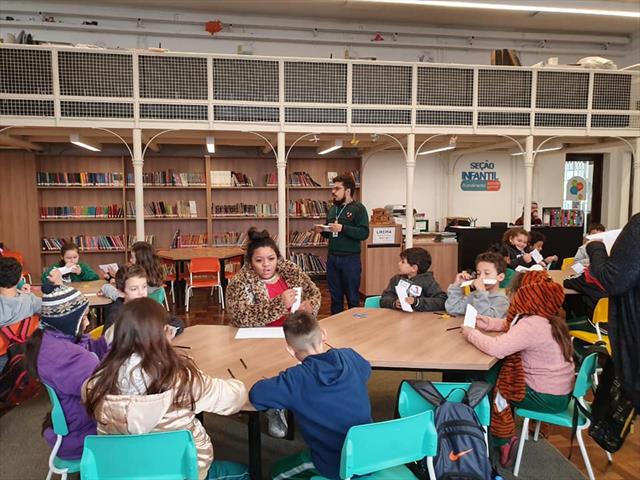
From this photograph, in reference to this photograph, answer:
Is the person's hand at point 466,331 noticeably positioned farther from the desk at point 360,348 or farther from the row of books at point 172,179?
the row of books at point 172,179

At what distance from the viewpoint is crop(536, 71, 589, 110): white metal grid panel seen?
7016mm

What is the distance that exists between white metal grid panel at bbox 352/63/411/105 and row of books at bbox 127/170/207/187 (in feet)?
12.4

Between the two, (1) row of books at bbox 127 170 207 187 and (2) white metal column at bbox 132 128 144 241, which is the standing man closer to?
(2) white metal column at bbox 132 128 144 241

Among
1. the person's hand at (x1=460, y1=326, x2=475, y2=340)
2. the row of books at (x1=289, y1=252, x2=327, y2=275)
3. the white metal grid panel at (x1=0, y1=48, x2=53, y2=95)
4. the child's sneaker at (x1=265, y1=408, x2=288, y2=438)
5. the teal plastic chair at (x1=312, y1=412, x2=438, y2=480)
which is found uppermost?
the white metal grid panel at (x1=0, y1=48, x2=53, y2=95)

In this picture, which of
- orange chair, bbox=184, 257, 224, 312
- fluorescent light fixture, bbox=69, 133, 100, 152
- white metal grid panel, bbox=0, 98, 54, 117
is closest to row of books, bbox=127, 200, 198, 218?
fluorescent light fixture, bbox=69, 133, 100, 152

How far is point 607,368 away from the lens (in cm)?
249

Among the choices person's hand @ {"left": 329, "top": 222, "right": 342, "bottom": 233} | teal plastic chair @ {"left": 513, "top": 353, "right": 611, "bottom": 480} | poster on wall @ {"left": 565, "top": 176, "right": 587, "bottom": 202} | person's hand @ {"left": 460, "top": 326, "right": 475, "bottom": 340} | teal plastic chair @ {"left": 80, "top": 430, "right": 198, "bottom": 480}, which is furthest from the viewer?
poster on wall @ {"left": 565, "top": 176, "right": 587, "bottom": 202}

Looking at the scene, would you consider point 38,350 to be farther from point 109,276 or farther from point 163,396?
point 109,276

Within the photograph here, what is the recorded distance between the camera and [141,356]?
1.85m

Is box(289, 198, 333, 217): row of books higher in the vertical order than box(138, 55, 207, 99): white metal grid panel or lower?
lower

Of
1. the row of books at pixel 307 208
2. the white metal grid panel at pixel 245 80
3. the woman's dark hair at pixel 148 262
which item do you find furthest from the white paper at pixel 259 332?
the row of books at pixel 307 208

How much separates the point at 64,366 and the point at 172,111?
4.51 m

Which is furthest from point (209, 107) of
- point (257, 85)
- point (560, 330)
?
point (560, 330)

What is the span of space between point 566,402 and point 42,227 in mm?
8836
